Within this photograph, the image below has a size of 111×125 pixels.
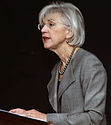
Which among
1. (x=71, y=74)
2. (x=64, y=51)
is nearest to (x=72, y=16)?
(x=64, y=51)

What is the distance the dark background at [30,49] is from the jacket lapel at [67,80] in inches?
6.6

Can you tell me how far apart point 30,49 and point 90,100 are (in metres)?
0.62

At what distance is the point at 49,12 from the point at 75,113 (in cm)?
67

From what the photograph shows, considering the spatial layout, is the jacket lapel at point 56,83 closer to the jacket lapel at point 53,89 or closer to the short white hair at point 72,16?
the jacket lapel at point 53,89

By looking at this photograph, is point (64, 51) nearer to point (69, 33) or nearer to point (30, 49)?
point (69, 33)

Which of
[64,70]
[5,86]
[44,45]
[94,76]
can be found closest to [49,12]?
[44,45]

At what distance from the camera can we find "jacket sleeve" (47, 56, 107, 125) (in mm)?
1548

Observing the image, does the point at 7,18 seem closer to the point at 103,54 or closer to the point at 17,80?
the point at 17,80

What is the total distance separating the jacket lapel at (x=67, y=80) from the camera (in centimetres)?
164

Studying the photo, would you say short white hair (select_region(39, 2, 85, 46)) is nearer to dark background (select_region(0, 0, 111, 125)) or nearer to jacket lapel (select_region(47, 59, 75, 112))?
dark background (select_region(0, 0, 111, 125))

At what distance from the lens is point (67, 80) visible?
5.43ft

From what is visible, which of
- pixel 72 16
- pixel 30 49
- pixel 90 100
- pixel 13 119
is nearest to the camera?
pixel 13 119

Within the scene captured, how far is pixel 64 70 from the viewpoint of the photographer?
172cm

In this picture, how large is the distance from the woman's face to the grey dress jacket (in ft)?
0.47
